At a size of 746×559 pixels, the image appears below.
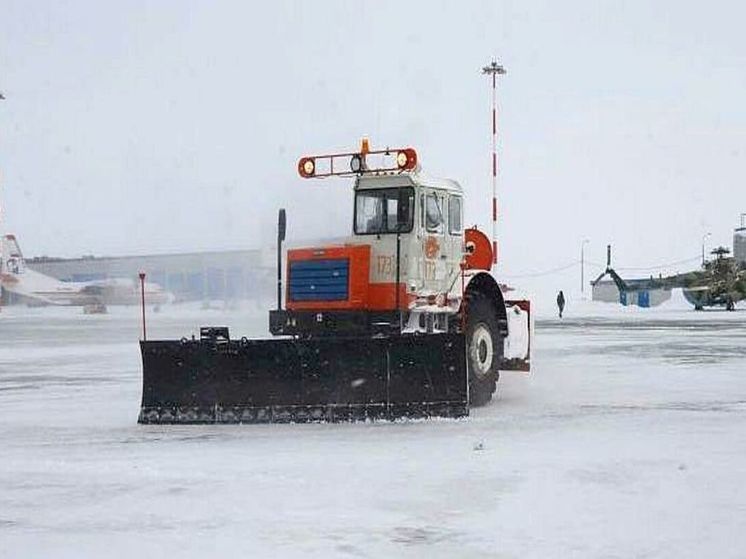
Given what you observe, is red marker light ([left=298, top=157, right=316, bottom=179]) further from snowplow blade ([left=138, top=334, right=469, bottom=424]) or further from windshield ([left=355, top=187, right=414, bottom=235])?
snowplow blade ([left=138, top=334, right=469, bottom=424])

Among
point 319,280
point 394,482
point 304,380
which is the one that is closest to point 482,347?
point 319,280

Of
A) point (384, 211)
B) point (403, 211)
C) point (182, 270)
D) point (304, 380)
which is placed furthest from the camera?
point (182, 270)

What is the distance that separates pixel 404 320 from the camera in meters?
11.1

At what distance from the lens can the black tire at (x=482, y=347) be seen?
11844 millimetres

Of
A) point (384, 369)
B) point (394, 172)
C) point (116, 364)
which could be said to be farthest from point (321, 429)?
point (116, 364)

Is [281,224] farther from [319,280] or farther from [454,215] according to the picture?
[454,215]

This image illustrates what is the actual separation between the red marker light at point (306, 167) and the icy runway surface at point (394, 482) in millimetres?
3138

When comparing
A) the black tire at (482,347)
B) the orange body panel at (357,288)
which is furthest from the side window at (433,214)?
the black tire at (482,347)

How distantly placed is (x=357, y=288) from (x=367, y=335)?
21.2 inches

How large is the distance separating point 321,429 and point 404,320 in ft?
6.01

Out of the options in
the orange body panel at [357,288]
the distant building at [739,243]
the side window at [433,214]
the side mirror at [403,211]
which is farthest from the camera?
the distant building at [739,243]

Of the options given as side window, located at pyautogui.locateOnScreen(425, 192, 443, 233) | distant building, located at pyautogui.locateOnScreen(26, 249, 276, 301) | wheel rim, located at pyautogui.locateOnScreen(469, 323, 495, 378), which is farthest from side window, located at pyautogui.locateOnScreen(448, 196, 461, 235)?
distant building, located at pyautogui.locateOnScreen(26, 249, 276, 301)

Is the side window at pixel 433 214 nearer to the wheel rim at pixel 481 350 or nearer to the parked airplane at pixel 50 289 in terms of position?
the wheel rim at pixel 481 350

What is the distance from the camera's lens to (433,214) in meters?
11.7
